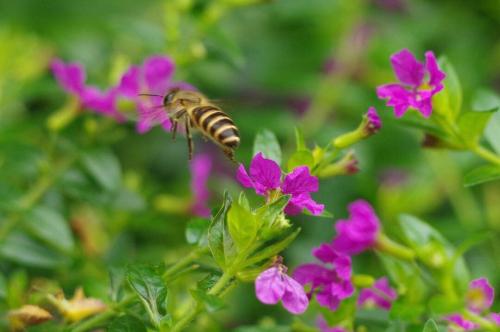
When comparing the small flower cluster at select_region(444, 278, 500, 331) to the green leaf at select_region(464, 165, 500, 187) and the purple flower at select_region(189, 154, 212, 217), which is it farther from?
the purple flower at select_region(189, 154, 212, 217)

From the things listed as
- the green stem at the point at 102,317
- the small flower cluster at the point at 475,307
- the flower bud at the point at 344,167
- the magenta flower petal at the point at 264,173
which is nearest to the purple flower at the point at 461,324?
the small flower cluster at the point at 475,307

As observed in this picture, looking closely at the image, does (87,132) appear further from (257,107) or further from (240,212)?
(257,107)

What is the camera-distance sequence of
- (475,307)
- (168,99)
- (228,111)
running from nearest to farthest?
(475,307) → (168,99) → (228,111)

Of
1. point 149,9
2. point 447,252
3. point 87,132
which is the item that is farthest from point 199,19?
point 149,9

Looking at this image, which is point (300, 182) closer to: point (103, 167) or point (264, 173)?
point (264, 173)

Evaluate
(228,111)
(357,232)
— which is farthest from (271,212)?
(228,111)

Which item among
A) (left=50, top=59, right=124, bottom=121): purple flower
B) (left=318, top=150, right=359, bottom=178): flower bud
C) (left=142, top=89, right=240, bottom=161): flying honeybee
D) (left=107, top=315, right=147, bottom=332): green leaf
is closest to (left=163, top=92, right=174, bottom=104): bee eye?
(left=142, top=89, right=240, bottom=161): flying honeybee
